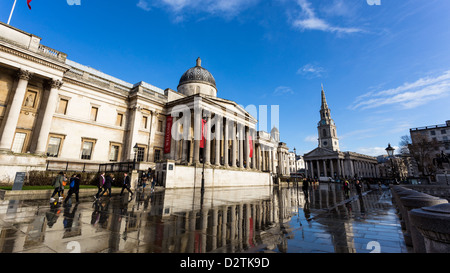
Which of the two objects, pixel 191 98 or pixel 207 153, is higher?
pixel 191 98

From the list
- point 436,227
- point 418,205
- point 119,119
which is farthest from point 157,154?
point 436,227

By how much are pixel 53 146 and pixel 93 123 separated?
4842 millimetres

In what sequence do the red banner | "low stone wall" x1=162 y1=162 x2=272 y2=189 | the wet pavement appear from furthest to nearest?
the red banner, "low stone wall" x1=162 y1=162 x2=272 y2=189, the wet pavement

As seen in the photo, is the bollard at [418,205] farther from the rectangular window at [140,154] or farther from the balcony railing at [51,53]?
the balcony railing at [51,53]

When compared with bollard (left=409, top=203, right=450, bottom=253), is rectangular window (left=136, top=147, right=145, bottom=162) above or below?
above

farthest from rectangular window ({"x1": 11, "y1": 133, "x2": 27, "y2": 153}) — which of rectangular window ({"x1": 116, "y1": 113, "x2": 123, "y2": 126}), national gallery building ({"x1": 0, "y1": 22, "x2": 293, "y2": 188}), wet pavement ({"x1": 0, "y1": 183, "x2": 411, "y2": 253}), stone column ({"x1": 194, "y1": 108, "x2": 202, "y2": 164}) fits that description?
wet pavement ({"x1": 0, "y1": 183, "x2": 411, "y2": 253})

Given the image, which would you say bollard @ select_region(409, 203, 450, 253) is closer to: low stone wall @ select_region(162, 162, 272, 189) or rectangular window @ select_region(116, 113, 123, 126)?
low stone wall @ select_region(162, 162, 272, 189)

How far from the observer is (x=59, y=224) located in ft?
18.8

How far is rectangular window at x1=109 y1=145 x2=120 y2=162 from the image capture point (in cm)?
2622

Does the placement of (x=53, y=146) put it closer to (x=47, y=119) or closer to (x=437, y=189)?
(x=47, y=119)

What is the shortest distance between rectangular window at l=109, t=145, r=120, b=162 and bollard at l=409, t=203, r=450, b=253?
29.7 meters
